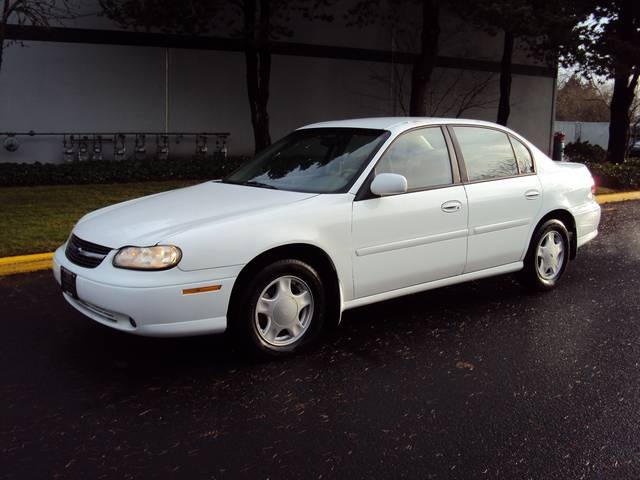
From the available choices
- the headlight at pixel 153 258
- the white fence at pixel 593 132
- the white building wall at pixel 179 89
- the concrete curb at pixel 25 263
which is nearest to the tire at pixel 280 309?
the headlight at pixel 153 258

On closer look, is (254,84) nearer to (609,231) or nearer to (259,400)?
(609,231)

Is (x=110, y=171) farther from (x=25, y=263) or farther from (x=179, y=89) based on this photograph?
(x=25, y=263)

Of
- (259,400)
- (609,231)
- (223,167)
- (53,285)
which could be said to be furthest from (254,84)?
(259,400)

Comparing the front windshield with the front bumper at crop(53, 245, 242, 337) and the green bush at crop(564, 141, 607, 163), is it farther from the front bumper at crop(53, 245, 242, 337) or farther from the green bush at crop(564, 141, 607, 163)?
the green bush at crop(564, 141, 607, 163)

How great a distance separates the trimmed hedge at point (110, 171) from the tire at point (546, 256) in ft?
28.5

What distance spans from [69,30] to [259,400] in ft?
41.2

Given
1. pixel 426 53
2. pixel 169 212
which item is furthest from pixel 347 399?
pixel 426 53

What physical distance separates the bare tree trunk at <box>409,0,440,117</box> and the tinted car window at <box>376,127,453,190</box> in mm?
10324

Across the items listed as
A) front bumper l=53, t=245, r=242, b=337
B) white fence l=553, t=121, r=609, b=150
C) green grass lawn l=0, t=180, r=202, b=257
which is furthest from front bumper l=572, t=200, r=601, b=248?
white fence l=553, t=121, r=609, b=150

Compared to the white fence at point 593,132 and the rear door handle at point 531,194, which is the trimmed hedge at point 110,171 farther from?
the white fence at point 593,132

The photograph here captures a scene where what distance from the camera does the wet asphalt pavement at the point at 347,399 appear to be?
295cm

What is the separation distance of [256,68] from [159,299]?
11.6 m

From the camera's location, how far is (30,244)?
700 cm

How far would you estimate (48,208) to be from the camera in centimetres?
905
